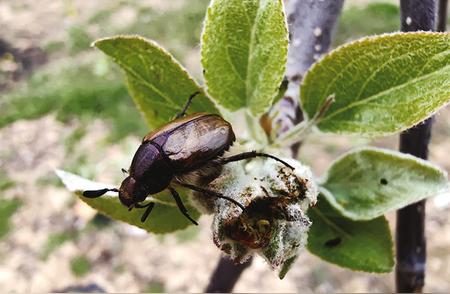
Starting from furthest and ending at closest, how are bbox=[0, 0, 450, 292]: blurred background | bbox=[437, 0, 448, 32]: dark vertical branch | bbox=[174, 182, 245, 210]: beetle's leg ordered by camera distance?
bbox=[0, 0, 450, 292]: blurred background, bbox=[437, 0, 448, 32]: dark vertical branch, bbox=[174, 182, 245, 210]: beetle's leg

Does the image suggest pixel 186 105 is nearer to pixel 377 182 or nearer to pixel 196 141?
pixel 196 141

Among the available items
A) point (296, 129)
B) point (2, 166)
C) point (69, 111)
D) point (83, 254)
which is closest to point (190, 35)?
point (69, 111)

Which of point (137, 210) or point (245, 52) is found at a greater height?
point (245, 52)

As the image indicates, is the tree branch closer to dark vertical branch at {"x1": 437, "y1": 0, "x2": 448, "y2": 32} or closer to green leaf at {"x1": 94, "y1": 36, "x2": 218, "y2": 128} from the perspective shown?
green leaf at {"x1": 94, "y1": 36, "x2": 218, "y2": 128}

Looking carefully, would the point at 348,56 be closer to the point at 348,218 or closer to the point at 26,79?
the point at 348,218

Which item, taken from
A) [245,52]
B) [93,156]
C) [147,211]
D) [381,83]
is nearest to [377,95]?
[381,83]

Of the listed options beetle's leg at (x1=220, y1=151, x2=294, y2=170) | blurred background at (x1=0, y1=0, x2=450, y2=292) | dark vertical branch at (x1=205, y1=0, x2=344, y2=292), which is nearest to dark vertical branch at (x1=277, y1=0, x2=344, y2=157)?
dark vertical branch at (x1=205, y1=0, x2=344, y2=292)
